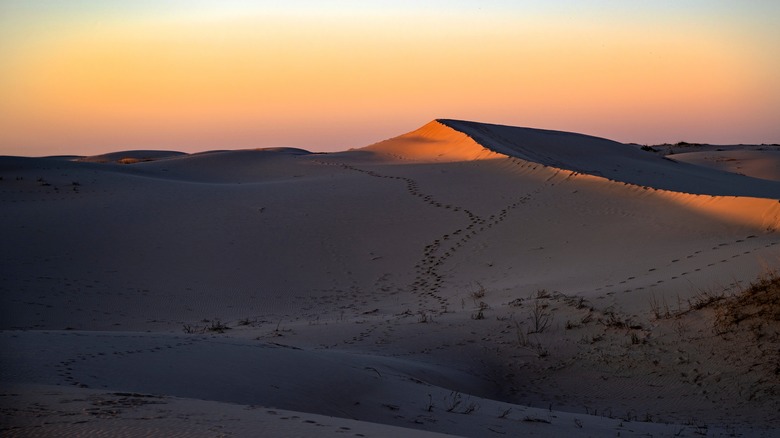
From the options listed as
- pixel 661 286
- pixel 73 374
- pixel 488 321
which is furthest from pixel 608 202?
pixel 73 374

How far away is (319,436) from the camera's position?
4.28m

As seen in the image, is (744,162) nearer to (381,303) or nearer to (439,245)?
(439,245)

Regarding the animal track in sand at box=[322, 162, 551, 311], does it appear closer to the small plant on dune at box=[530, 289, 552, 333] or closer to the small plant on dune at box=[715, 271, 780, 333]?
the small plant on dune at box=[530, 289, 552, 333]

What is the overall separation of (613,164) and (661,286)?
23344mm

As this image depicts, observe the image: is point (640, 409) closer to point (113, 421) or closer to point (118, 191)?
point (113, 421)

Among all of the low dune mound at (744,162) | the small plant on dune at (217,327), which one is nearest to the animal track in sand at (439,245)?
A: the small plant on dune at (217,327)

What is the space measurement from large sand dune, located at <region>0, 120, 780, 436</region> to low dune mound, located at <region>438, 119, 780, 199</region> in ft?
14.0

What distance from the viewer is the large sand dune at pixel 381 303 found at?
606cm

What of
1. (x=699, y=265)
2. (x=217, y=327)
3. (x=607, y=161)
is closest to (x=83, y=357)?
(x=217, y=327)

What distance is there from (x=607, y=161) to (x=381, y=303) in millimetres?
23156

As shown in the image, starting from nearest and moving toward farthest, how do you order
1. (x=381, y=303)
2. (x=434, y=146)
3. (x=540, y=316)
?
(x=540, y=316)
(x=381, y=303)
(x=434, y=146)

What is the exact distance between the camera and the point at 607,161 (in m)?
34.5

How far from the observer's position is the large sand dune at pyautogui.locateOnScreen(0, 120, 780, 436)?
239 inches

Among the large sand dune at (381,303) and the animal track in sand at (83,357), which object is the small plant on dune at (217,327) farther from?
the animal track in sand at (83,357)
